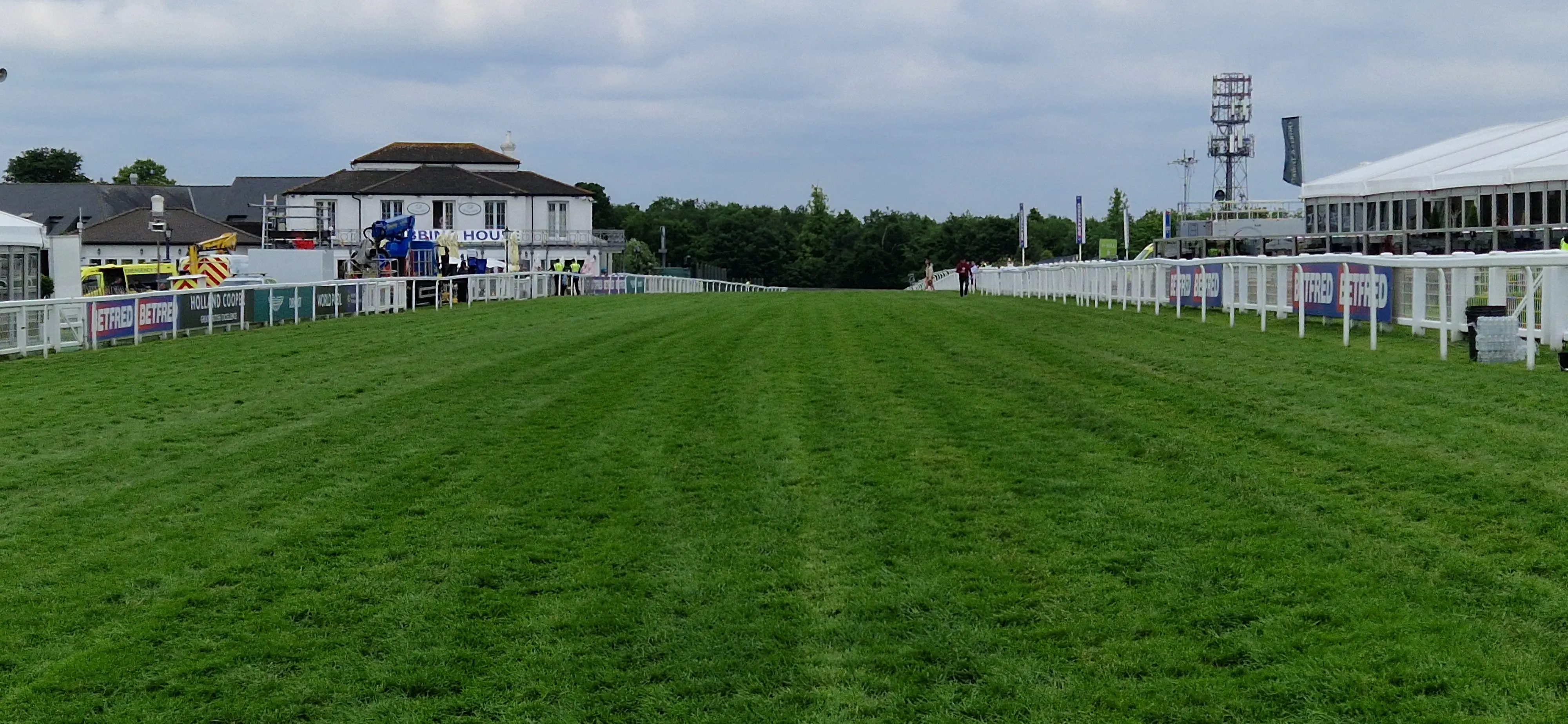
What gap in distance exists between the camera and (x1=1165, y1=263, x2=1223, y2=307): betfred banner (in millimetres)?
27047

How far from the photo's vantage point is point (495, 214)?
95188mm

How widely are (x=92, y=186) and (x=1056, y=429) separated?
393 feet

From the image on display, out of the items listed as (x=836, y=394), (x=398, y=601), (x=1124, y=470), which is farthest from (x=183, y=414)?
(x=1124, y=470)

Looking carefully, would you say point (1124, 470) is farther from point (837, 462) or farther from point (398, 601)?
point (398, 601)

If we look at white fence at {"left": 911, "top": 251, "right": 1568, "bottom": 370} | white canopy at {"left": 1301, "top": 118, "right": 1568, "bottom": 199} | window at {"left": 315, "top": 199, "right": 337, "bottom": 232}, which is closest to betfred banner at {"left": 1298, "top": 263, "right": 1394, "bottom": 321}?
white fence at {"left": 911, "top": 251, "right": 1568, "bottom": 370}

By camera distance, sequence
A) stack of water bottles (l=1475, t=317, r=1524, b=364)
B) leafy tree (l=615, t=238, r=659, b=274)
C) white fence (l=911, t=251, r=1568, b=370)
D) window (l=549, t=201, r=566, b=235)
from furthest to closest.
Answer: leafy tree (l=615, t=238, r=659, b=274) → window (l=549, t=201, r=566, b=235) → white fence (l=911, t=251, r=1568, b=370) → stack of water bottles (l=1475, t=317, r=1524, b=364)

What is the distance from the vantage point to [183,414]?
1566 cm

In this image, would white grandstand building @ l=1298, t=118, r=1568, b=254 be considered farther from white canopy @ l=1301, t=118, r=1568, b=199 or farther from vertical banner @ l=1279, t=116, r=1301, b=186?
vertical banner @ l=1279, t=116, r=1301, b=186

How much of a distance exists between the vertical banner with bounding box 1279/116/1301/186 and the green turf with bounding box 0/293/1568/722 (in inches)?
2676

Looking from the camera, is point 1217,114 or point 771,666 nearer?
point 771,666

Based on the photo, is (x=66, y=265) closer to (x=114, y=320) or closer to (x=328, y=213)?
(x=114, y=320)

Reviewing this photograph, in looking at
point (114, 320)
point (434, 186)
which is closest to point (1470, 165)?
point (114, 320)

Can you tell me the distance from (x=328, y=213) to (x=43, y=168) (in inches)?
2854

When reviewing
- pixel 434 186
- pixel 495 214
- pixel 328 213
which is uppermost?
pixel 434 186
